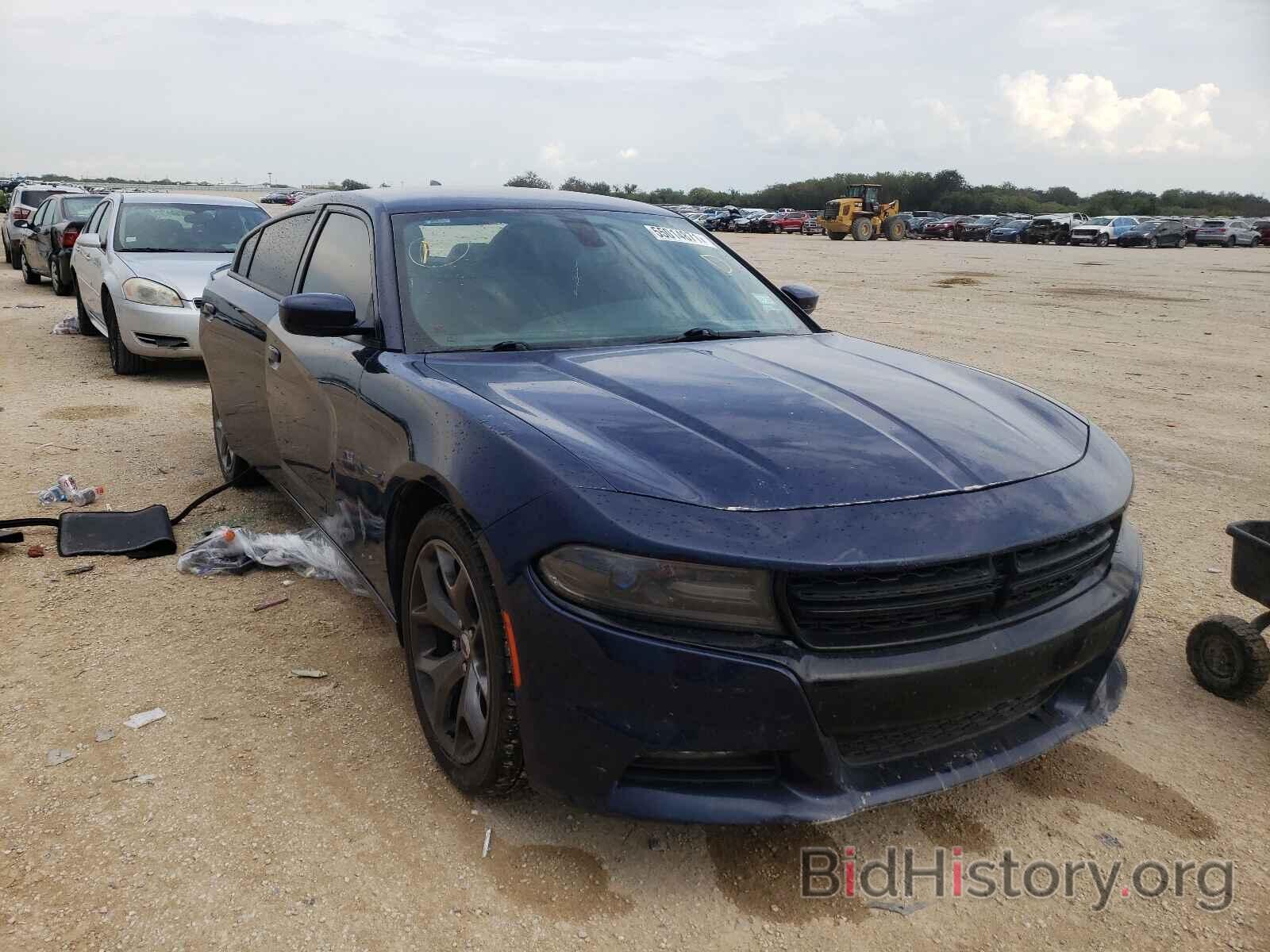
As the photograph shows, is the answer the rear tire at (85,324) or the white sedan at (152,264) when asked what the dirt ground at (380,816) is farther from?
Result: the rear tire at (85,324)

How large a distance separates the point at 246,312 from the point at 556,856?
3033 millimetres

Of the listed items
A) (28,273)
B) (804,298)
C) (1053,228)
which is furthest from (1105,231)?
(804,298)

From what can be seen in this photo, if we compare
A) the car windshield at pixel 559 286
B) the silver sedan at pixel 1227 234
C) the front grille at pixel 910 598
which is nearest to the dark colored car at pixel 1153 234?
the silver sedan at pixel 1227 234

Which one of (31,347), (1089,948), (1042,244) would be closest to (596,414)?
(1089,948)

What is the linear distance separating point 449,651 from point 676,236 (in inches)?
78.4

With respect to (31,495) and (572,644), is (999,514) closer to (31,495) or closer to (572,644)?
(572,644)

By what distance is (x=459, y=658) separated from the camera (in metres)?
2.49

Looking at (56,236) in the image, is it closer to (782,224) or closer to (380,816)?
(380,816)

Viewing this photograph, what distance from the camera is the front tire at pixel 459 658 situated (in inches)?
87.5

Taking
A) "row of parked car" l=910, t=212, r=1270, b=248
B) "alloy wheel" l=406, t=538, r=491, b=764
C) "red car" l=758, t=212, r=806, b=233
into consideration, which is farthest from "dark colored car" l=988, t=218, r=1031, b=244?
"alloy wheel" l=406, t=538, r=491, b=764

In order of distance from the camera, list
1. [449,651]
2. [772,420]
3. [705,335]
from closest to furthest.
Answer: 1. [772,420]
2. [449,651]
3. [705,335]

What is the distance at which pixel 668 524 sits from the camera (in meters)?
1.93

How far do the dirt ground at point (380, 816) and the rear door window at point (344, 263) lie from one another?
1242 millimetres

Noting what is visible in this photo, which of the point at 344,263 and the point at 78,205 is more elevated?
the point at 78,205
